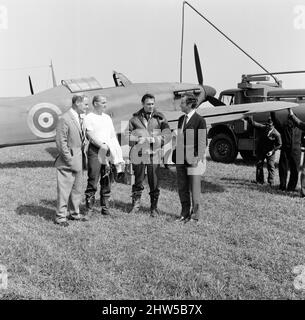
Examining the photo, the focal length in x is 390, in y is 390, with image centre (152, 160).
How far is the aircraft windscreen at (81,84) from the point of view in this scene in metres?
11.4

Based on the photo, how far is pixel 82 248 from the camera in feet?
15.2

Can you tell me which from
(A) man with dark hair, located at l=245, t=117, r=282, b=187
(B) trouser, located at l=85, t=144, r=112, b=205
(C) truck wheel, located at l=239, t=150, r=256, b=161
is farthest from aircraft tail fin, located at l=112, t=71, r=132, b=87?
(B) trouser, located at l=85, t=144, r=112, b=205

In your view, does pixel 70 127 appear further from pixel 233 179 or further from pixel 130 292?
pixel 233 179

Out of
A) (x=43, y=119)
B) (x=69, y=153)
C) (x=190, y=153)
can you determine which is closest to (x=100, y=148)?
(x=69, y=153)

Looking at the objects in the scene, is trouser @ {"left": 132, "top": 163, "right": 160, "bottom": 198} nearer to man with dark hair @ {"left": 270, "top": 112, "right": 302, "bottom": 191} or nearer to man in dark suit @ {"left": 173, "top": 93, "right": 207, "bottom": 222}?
man in dark suit @ {"left": 173, "top": 93, "right": 207, "bottom": 222}

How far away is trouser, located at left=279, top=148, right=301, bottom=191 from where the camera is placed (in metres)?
7.55

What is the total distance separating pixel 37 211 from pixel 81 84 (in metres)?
6.09

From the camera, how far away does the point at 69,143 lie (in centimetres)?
541

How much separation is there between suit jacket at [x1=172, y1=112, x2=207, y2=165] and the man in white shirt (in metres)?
0.97

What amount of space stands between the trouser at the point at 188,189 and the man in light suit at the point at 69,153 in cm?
146

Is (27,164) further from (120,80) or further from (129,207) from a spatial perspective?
(129,207)

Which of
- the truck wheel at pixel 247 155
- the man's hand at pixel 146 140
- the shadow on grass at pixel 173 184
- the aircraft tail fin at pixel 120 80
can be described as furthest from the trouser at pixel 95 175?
the truck wheel at pixel 247 155

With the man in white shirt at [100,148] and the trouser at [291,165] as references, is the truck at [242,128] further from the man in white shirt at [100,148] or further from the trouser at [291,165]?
the man in white shirt at [100,148]
